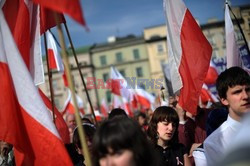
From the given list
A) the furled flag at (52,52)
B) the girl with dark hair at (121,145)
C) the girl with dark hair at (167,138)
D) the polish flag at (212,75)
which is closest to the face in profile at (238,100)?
the girl with dark hair at (167,138)

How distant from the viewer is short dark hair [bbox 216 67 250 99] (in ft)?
9.50

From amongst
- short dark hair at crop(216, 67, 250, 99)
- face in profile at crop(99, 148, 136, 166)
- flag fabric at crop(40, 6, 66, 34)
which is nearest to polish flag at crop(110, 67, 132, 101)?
flag fabric at crop(40, 6, 66, 34)

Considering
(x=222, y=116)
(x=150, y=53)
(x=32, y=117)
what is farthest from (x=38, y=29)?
(x=150, y=53)

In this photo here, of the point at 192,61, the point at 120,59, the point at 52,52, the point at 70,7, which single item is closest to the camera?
the point at 70,7

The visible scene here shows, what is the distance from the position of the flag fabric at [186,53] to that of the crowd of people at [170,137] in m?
0.70

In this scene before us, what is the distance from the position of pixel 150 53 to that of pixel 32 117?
50.9m

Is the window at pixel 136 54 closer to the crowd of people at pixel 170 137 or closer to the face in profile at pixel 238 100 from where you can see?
Result: the crowd of people at pixel 170 137

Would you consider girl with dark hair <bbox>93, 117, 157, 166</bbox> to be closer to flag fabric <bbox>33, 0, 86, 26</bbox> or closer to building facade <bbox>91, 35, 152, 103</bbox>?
flag fabric <bbox>33, 0, 86, 26</bbox>

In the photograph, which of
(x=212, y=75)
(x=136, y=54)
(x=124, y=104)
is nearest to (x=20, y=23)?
(x=212, y=75)

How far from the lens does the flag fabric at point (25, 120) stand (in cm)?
299

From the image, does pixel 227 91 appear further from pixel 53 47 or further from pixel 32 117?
pixel 53 47

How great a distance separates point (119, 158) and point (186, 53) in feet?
10.3

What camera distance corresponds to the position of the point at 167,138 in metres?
3.59

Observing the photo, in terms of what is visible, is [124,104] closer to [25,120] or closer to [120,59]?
[25,120]
